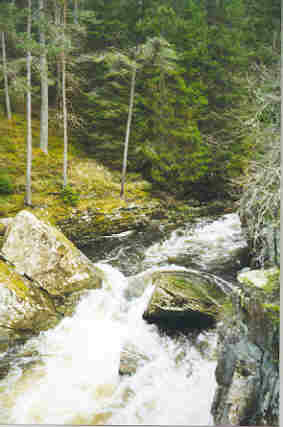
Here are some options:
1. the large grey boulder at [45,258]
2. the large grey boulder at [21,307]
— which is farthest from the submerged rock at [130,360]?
the large grey boulder at [45,258]

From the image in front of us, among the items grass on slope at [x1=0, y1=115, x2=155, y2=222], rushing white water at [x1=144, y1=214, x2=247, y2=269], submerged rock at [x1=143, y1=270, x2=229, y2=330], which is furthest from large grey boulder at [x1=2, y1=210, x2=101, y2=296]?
grass on slope at [x1=0, y1=115, x2=155, y2=222]

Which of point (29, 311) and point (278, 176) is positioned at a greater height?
point (278, 176)

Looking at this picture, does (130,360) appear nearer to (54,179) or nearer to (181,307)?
(181,307)

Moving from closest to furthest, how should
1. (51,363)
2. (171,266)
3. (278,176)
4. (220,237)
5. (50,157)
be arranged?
(278,176) → (51,363) → (171,266) → (220,237) → (50,157)

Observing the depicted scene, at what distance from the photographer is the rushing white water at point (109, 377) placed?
3344 mm

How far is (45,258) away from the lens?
5.62 meters

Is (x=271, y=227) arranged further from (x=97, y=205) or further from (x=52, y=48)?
(x=52, y=48)

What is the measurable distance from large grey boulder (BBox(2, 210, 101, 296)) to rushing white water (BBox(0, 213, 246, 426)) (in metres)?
0.66

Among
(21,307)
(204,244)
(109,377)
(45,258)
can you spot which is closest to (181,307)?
(109,377)

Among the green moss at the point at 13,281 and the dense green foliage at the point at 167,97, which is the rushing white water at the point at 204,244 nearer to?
the dense green foliage at the point at 167,97

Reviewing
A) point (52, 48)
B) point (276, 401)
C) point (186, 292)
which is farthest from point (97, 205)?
point (276, 401)

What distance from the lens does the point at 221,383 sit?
2926mm

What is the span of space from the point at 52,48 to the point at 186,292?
316 inches

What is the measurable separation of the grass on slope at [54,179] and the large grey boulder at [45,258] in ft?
8.94
